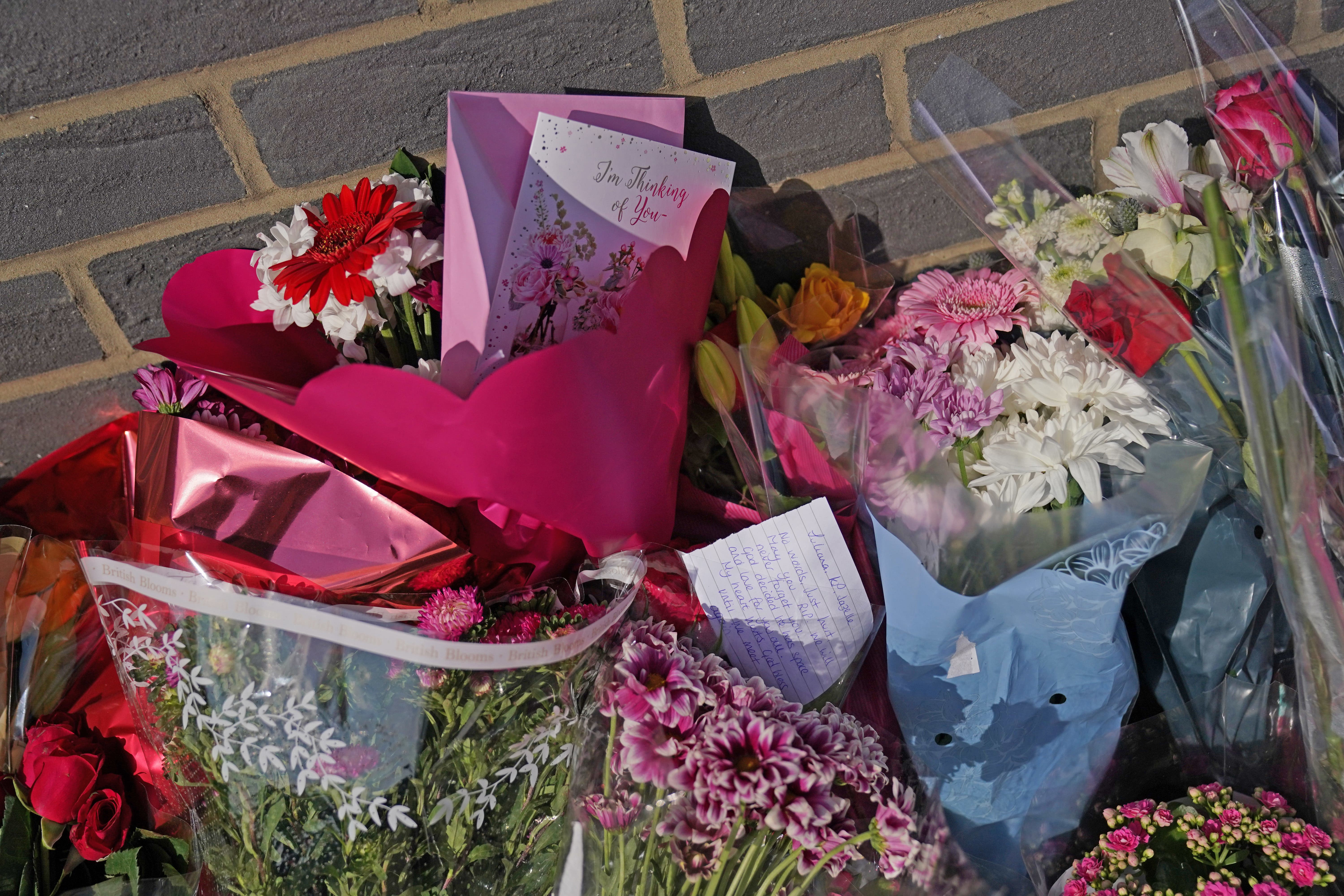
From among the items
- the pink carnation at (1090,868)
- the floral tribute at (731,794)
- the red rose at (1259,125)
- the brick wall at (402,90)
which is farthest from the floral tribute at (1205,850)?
the brick wall at (402,90)

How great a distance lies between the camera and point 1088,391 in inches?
34.1

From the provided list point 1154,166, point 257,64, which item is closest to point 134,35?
point 257,64

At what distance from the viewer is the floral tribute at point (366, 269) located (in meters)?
0.90

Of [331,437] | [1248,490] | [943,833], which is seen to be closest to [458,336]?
[331,437]

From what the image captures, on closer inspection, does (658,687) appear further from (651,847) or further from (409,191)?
(409,191)

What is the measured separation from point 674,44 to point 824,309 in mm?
353

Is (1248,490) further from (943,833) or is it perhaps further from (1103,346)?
(943,833)

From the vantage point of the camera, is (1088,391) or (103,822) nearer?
(1088,391)

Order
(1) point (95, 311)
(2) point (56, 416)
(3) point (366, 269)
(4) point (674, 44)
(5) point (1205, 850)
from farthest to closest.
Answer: (2) point (56, 416) → (1) point (95, 311) → (4) point (674, 44) → (3) point (366, 269) → (5) point (1205, 850)

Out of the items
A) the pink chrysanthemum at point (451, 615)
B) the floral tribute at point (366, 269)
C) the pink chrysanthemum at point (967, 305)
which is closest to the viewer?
the pink chrysanthemum at point (451, 615)

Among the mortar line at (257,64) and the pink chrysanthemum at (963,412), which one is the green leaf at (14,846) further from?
the pink chrysanthemum at (963,412)

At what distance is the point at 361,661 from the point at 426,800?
0.13m

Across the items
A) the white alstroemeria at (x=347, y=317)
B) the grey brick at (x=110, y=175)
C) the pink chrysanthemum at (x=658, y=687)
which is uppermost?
the grey brick at (x=110, y=175)

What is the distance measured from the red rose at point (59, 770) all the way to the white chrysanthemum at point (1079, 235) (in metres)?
1.21
